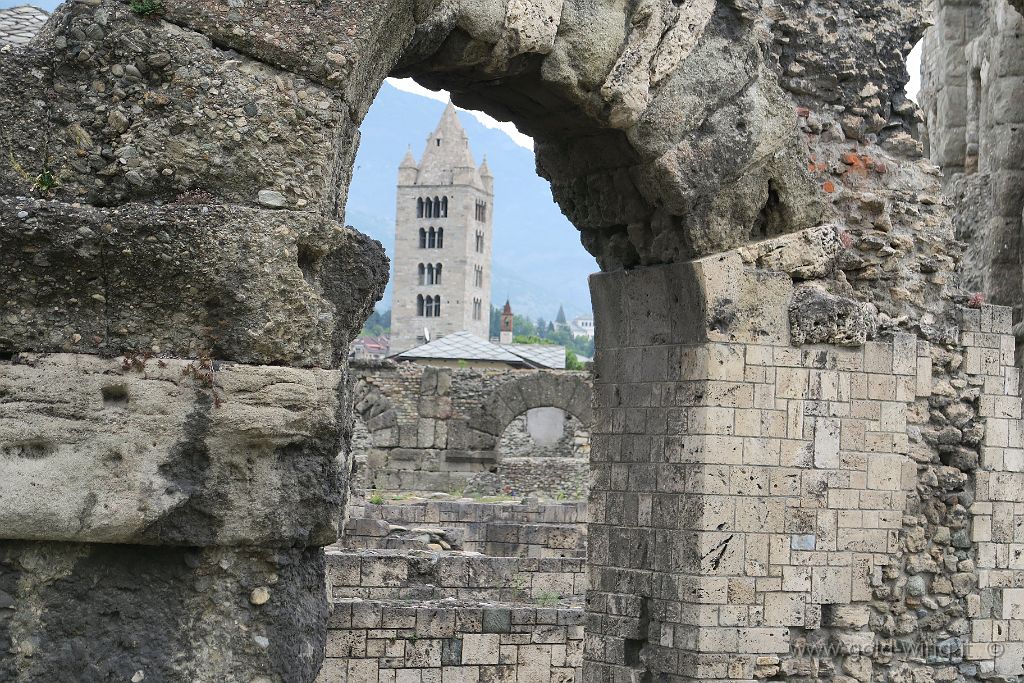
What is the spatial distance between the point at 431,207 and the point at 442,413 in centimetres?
7544

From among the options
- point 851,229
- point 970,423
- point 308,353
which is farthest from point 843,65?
point 308,353

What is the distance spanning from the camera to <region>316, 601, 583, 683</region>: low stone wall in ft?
27.7

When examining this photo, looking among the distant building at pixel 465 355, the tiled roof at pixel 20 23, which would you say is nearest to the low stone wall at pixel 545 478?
the distant building at pixel 465 355

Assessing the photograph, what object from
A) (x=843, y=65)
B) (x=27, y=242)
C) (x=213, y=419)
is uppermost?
(x=843, y=65)

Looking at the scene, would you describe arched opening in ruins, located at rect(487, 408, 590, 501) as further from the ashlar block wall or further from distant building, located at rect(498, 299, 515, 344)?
distant building, located at rect(498, 299, 515, 344)

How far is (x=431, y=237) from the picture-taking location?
316 ft

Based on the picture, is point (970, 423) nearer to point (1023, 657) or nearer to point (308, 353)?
point (1023, 657)

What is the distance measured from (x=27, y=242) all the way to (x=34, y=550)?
966 mm

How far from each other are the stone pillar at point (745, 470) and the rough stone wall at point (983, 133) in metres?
3.87

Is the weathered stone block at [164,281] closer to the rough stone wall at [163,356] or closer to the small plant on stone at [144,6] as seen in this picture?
the rough stone wall at [163,356]

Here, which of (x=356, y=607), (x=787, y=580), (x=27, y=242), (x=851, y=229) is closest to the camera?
(x=27, y=242)

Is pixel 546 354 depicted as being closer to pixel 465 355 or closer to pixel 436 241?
pixel 465 355

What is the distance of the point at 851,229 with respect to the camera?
7.54 meters

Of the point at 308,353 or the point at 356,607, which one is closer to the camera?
the point at 308,353
